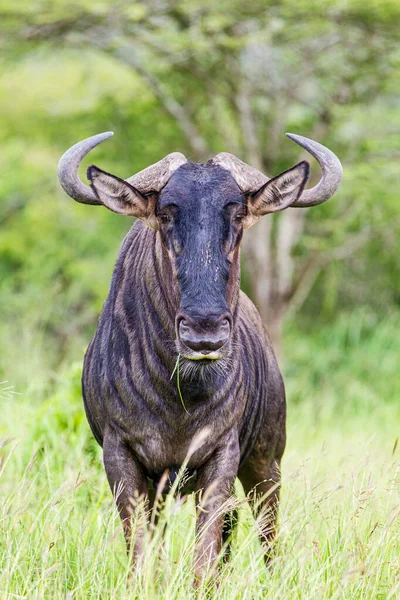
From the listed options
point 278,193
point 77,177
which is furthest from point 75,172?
point 278,193

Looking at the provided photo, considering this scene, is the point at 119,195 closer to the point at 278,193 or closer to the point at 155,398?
the point at 278,193

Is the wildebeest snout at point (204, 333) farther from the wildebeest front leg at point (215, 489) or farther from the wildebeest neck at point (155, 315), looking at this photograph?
the wildebeest front leg at point (215, 489)

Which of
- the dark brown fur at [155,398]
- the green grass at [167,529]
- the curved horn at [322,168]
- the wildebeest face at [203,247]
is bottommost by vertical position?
the green grass at [167,529]

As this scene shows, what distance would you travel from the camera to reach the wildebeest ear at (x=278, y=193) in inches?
171

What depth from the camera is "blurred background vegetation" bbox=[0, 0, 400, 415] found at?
1242 cm

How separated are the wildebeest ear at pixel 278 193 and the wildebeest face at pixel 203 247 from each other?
8 centimetres

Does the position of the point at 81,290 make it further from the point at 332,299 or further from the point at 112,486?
the point at 112,486

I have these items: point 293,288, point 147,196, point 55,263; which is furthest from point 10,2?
point 147,196

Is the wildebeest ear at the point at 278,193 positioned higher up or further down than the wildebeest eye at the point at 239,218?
higher up

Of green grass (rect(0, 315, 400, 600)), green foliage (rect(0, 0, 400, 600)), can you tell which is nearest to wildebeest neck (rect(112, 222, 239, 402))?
green grass (rect(0, 315, 400, 600))

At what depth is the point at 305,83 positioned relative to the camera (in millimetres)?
13883

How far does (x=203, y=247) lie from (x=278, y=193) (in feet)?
1.81

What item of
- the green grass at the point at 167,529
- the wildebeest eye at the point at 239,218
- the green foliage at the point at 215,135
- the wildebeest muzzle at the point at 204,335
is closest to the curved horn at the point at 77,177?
the wildebeest eye at the point at 239,218

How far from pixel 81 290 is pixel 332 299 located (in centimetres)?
468
